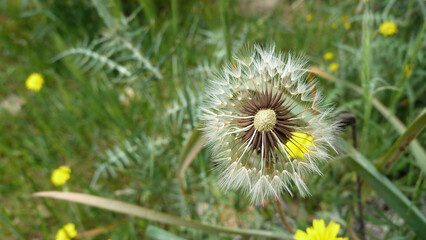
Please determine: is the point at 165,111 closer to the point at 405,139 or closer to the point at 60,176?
the point at 60,176

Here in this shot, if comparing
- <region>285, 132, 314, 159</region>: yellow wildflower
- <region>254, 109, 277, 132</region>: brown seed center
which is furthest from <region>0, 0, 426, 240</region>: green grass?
<region>254, 109, 277, 132</region>: brown seed center

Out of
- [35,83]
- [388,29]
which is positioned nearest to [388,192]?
[388,29]

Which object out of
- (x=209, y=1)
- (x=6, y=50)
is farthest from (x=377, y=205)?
(x=6, y=50)

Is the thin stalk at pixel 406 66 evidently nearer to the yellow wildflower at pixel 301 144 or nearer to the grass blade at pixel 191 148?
the yellow wildflower at pixel 301 144

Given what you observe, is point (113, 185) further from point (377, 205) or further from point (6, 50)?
point (6, 50)

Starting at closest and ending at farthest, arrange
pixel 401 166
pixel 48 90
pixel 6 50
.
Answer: pixel 401 166 → pixel 48 90 → pixel 6 50

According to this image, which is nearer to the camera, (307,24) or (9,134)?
(9,134)

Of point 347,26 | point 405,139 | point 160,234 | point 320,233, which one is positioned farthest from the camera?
point 347,26
